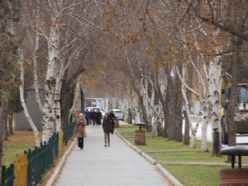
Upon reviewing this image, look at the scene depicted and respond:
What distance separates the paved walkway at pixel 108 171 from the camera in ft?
59.5

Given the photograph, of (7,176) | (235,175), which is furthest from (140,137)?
(7,176)

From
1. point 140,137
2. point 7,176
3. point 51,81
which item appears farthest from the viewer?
point 140,137

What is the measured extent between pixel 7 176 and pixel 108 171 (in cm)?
970

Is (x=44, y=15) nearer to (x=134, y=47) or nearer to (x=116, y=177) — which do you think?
(x=116, y=177)

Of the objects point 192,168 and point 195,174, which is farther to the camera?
point 192,168

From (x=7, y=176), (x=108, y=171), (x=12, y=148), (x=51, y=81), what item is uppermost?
(x=51, y=81)

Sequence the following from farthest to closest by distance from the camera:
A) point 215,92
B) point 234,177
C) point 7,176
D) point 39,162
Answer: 1. point 215,92
2. point 39,162
3. point 234,177
4. point 7,176

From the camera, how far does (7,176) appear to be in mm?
11781

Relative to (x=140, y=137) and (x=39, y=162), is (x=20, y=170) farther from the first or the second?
(x=140, y=137)

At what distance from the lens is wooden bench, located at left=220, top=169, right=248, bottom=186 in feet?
43.0

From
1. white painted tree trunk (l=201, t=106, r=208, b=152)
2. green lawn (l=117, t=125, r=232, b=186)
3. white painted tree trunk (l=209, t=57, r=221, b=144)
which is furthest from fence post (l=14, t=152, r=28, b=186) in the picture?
white painted tree trunk (l=201, t=106, r=208, b=152)

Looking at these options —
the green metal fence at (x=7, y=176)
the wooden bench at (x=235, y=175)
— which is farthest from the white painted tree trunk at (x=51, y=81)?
the green metal fence at (x=7, y=176)

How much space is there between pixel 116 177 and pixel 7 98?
836cm

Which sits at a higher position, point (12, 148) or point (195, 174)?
point (12, 148)
